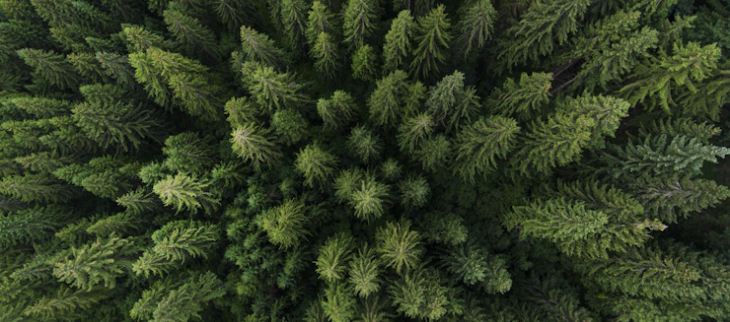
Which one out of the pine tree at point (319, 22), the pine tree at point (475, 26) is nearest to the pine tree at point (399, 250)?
the pine tree at point (475, 26)

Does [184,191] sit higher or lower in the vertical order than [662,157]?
lower

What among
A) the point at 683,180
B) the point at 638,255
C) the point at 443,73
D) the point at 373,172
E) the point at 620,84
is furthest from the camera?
the point at 443,73

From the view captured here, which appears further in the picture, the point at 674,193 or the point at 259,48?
the point at 259,48

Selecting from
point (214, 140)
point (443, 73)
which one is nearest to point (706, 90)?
point (443, 73)

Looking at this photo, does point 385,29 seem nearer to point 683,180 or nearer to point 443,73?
point 443,73

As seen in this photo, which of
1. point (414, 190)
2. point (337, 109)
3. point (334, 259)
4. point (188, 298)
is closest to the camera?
point (334, 259)

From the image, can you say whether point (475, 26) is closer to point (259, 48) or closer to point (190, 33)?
point (259, 48)

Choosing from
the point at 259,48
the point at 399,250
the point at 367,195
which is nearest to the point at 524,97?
the point at 367,195
